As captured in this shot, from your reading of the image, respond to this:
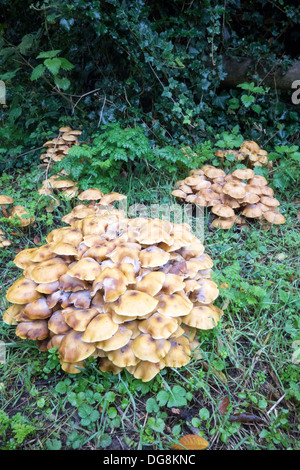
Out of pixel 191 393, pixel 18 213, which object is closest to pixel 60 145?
pixel 18 213

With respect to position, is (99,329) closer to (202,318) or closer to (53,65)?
(202,318)

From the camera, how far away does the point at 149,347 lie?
225cm

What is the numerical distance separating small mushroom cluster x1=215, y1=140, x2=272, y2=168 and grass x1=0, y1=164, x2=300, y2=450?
7.52 feet

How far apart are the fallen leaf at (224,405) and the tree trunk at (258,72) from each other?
16.7 ft

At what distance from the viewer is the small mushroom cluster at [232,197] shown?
3.90 metres

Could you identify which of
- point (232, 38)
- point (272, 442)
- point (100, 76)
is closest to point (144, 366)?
point (272, 442)

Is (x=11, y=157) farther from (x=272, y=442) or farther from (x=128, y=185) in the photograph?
(x=272, y=442)

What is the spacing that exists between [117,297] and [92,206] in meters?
1.72

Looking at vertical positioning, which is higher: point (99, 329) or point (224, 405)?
point (99, 329)

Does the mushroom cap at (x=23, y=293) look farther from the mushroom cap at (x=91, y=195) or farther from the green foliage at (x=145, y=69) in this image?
the green foliage at (x=145, y=69)

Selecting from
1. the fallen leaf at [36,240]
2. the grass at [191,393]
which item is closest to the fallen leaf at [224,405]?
the grass at [191,393]

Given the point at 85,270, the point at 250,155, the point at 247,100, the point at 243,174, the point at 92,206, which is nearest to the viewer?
the point at 85,270

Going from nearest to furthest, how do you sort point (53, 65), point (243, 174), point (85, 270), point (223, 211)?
point (85, 270), point (223, 211), point (53, 65), point (243, 174)

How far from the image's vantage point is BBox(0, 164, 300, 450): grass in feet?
7.04
